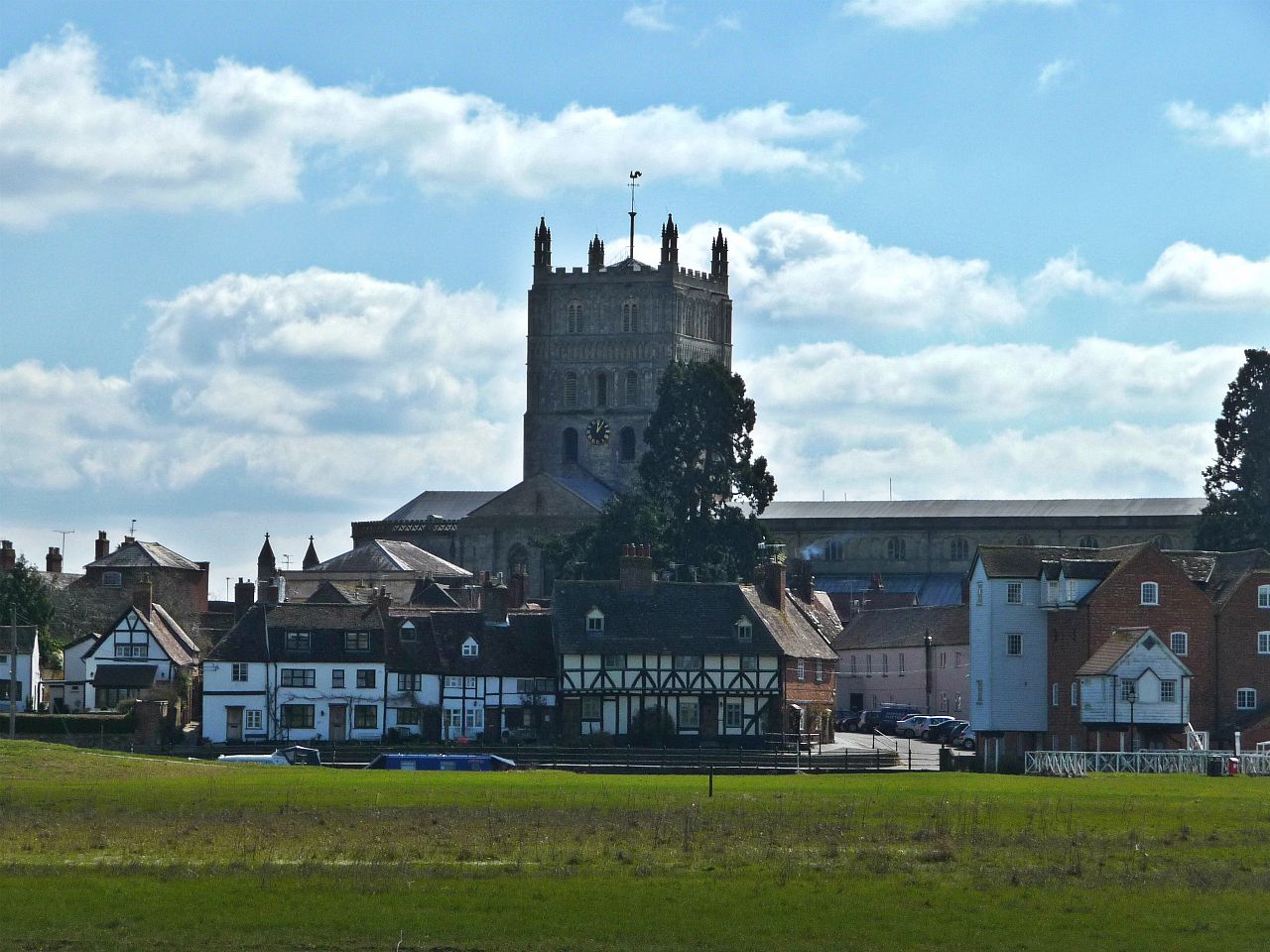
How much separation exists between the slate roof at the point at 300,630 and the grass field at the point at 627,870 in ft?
114

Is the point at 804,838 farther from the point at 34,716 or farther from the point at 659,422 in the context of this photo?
the point at 659,422

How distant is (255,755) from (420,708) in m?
14.7

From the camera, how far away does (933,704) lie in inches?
4560

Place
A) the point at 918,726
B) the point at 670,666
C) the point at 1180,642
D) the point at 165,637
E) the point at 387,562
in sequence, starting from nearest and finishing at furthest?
1. the point at 1180,642
2. the point at 670,666
3. the point at 918,726
4. the point at 165,637
5. the point at 387,562

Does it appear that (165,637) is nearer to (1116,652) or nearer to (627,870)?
(1116,652)

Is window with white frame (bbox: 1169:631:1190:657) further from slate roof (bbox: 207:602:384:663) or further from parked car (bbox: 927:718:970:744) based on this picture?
slate roof (bbox: 207:602:384:663)

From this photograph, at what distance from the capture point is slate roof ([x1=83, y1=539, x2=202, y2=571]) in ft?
431

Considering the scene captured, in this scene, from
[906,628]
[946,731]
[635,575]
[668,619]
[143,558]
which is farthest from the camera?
[143,558]

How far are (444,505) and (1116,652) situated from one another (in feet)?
359

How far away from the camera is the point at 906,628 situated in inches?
4727

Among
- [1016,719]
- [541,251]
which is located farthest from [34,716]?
[541,251]

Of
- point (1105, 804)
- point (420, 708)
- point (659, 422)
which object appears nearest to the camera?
point (1105, 804)

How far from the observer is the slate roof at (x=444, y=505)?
612 ft

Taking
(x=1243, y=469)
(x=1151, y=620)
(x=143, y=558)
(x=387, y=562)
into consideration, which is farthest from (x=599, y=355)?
(x=1151, y=620)
